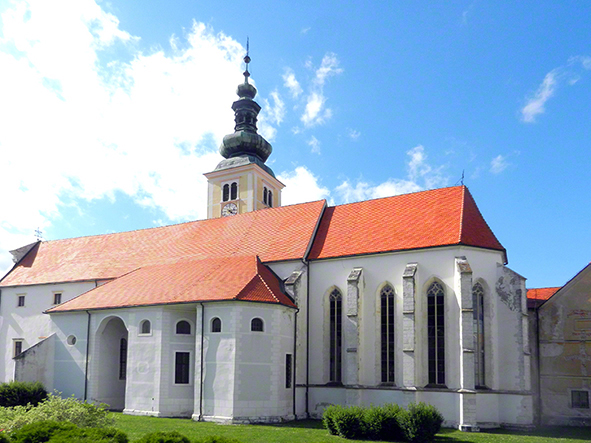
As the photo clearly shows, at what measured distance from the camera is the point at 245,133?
5169cm

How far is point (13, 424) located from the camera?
1836 centimetres

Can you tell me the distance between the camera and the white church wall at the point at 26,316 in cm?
4008

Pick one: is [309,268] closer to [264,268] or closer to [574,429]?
[264,268]

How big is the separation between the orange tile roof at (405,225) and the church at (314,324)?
95 millimetres

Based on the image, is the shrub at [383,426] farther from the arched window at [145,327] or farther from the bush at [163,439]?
the arched window at [145,327]

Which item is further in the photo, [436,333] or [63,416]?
[436,333]

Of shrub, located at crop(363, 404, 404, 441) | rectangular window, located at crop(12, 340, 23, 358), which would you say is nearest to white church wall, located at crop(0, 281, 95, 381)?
rectangular window, located at crop(12, 340, 23, 358)

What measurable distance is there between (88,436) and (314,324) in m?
17.6

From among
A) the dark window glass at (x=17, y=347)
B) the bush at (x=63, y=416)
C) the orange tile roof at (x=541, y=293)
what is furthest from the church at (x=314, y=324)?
the bush at (x=63, y=416)

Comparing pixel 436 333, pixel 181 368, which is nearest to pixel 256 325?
pixel 181 368

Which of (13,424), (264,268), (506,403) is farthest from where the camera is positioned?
(264,268)

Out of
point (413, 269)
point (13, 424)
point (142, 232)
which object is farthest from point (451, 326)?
point (142, 232)

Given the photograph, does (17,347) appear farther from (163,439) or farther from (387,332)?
(163,439)

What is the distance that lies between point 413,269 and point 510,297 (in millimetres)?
5037
